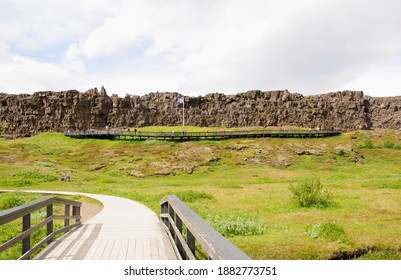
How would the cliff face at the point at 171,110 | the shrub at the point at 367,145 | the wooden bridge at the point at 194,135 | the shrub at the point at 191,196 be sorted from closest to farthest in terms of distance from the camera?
1. the shrub at the point at 191,196
2. the shrub at the point at 367,145
3. the wooden bridge at the point at 194,135
4. the cliff face at the point at 171,110

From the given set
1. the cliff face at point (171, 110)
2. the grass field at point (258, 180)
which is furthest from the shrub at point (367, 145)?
the cliff face at point (171, 110)

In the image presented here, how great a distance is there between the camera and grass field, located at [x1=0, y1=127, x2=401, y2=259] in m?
13.9

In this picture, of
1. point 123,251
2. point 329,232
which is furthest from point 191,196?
point 123,251

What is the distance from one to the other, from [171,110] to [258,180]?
124211 millimetres

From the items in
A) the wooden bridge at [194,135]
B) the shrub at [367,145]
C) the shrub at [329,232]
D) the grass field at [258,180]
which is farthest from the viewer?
the wooden bridge at [194,135]

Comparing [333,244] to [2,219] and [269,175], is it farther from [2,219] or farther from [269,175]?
[269,175]

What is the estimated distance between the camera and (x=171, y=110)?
170250mm

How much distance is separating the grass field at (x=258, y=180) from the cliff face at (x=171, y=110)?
54954 mm

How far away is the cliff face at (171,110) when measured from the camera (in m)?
150

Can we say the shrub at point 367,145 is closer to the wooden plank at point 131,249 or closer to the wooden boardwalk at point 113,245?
the wooden boardwalk at point 113,245

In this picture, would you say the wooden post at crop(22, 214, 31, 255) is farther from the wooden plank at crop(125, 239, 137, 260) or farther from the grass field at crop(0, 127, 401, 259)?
the grass field at crop(0, 127, 401, 259)

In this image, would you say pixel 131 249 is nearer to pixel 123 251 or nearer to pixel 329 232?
pixel 123 251
